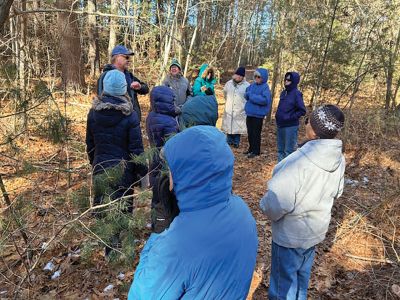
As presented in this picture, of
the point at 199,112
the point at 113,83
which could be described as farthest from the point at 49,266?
the point at 199,112

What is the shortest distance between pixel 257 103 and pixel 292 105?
873 millimetres

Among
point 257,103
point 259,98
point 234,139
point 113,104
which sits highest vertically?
point 113,104

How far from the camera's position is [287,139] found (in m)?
5.96

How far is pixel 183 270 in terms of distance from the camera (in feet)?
4.06

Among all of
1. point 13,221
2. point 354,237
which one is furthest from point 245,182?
point 13,221

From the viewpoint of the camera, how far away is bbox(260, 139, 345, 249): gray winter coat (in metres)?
2.29

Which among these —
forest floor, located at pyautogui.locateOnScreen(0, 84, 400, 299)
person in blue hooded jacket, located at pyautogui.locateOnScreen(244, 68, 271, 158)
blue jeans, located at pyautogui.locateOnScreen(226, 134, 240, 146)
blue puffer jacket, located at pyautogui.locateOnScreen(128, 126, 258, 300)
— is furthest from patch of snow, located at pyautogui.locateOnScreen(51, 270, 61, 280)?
blue jeans, located at pyautogui.locateOnScreen(226, 134, 240, 146)

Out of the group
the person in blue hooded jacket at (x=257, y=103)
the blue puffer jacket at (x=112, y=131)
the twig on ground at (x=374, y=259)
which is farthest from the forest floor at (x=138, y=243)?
the person in blue hooded jacket at (x=257, y=103)

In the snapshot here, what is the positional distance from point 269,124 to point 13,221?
27.0 ft

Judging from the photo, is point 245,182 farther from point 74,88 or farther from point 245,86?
point 74,88

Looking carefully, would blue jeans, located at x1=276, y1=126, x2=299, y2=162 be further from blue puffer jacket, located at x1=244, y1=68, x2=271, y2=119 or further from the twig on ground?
the twig on ground

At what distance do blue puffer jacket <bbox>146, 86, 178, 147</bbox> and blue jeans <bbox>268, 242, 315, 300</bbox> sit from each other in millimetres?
1603

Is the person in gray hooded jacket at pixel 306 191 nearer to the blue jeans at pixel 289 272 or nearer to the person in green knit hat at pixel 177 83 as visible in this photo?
the blue jeans at pixel 289 272

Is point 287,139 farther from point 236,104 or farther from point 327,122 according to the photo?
point 327,122
